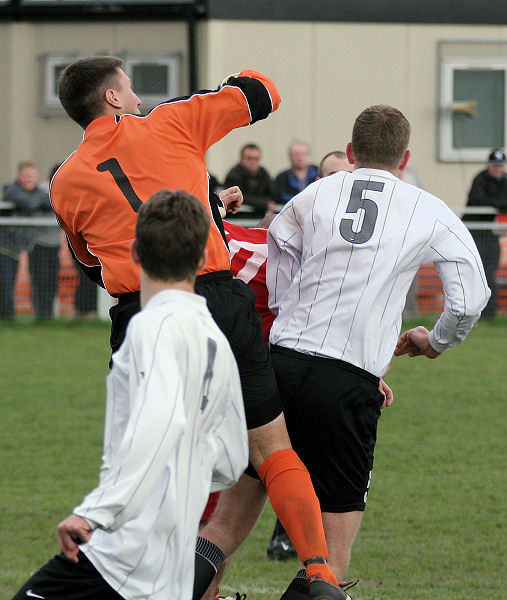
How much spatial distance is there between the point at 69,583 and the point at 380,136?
6.56 ft

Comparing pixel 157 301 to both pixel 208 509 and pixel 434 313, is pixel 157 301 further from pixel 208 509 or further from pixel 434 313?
pixel 434 313

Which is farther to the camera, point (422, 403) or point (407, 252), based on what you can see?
point (422, 403)

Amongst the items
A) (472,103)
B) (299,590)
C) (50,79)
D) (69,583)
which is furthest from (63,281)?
(69,583)

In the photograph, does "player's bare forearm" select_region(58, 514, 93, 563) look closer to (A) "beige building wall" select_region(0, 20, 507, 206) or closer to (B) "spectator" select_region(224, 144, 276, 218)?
(B) "spectator" select_region(224, 144, 276, 218)

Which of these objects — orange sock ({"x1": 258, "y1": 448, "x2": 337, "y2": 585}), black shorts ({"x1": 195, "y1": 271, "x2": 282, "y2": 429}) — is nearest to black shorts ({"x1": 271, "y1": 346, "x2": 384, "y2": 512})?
black shorts ({"x1": 195, "y1": 271, "x2": 282, "y2": 429})

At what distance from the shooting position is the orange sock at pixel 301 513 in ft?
13.1

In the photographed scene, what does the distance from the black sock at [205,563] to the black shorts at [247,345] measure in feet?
1.78

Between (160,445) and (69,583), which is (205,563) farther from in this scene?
(160,445)

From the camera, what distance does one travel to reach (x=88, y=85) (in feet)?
14.6

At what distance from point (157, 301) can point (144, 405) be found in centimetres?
33

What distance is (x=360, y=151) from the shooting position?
4.45 meters

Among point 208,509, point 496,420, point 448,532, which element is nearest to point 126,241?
point 208,509

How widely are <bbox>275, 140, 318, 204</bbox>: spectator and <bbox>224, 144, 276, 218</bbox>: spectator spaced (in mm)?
166

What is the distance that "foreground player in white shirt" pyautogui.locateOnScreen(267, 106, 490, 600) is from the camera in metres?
4.29
